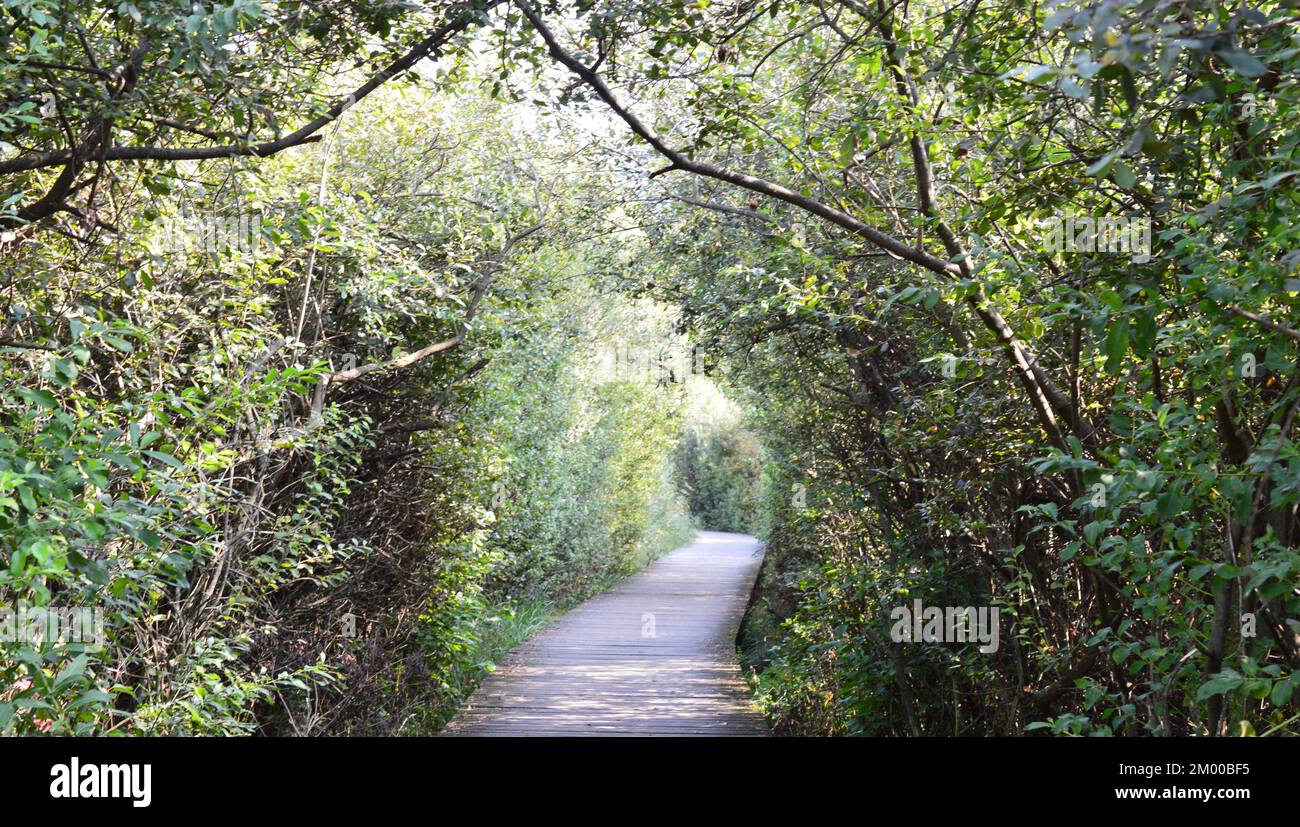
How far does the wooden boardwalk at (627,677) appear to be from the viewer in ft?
25.6

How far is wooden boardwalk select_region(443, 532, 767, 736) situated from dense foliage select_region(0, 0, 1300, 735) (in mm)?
528

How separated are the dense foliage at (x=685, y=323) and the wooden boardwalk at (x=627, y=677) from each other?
528 millimetres

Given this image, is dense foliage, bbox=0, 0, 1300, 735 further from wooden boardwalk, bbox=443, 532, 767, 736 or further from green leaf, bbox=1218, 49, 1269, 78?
wooden boardwalk, bbox=443, 532, 767, 736

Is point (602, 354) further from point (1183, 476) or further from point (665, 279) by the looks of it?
point (1183, 476)

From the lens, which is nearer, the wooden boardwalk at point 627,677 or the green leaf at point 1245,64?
the green leaf at point 1245,64

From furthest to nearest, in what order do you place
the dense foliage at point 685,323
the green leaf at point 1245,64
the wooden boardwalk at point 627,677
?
the wooden boardwalk at point 627,677, the dense foliage at point 685,323, the green leaf at point 1245,64

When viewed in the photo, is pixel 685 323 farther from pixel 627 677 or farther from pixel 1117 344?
pixel 1117 344

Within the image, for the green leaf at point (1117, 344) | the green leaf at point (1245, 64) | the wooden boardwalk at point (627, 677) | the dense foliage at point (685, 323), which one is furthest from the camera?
the wooden boardwalk at point (627, 677)

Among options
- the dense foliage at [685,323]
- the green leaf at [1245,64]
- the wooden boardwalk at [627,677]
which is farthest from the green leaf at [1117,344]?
the wooden boardwalk at [627,677]

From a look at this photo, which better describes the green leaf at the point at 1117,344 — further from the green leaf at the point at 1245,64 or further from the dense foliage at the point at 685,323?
the green leaf at the point at 1245,64

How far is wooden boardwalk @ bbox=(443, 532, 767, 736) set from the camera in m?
7.80

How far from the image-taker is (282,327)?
679cm

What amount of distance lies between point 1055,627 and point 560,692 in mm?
4868
